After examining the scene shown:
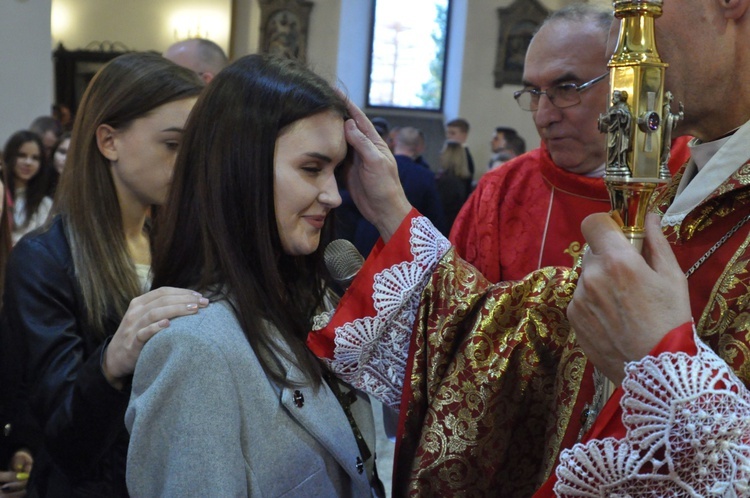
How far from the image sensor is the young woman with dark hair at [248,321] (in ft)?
4.54

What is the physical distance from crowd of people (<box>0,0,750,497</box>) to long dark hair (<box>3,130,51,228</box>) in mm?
3023

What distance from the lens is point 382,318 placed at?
1.70 metres

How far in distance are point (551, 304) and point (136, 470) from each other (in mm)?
782

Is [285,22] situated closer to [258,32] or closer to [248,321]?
[258,32]

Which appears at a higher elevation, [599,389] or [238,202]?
[238,202]

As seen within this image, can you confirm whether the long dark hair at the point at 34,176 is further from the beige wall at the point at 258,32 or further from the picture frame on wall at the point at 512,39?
the picture frame on wall at the point at 512,39

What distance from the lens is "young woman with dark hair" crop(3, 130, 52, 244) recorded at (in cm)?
502

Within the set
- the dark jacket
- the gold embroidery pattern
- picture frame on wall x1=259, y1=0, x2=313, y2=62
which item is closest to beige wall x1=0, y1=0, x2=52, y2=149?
the dark jacket

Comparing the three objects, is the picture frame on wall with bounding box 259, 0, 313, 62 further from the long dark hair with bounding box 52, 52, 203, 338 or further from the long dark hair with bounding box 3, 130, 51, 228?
the long dark hair with bounding box 52, 52, 203, 338

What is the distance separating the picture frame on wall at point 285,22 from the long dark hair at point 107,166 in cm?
1161


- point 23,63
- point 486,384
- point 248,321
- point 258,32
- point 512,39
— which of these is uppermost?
point 512,39

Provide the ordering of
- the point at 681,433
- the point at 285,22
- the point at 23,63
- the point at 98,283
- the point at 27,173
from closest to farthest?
the point at 681,433
the point at 98,283
the point at 27,173
the point at 23,63
the point at 285,22

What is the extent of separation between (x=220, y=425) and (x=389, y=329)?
445 millimetres

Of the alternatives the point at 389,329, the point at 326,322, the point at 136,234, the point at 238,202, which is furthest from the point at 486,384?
the point at 136,234
